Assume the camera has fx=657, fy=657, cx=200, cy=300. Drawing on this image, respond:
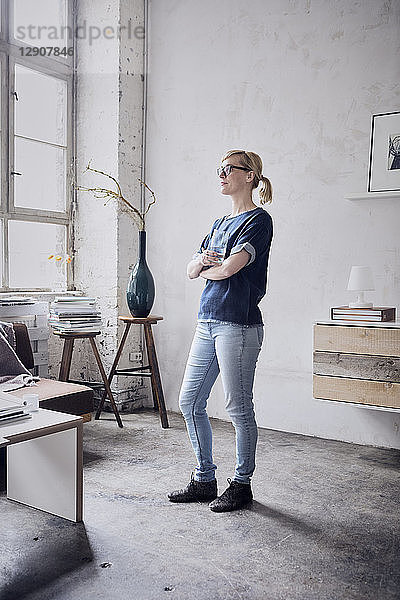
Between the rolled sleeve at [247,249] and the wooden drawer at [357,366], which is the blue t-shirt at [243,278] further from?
the wooden drawer at [357,366]

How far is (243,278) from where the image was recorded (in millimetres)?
2943

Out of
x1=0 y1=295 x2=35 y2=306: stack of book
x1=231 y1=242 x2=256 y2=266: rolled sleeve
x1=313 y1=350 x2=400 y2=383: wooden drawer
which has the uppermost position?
x1=231 y1=242 x2=256 y2=266: rolled sleeve

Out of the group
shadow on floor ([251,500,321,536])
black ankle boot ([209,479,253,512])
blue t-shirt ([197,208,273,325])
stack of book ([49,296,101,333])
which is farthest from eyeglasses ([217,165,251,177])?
stack of book ([49,296,101,333])

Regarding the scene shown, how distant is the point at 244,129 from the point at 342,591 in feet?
10.4

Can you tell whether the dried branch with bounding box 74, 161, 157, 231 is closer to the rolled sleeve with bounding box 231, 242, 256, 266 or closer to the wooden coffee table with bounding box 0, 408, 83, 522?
the rolled sleeve with bounding box 231, 242, 256, 266

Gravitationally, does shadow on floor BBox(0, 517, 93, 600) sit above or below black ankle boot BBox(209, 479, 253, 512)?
below

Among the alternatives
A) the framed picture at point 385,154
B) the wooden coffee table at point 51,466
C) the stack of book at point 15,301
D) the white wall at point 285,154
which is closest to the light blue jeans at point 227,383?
the wooden coffee table at point 51,466

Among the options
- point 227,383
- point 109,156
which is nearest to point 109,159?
point 109,156

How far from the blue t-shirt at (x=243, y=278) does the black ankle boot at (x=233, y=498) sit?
76 cm

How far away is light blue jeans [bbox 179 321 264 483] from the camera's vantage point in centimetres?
290

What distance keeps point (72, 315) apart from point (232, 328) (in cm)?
183

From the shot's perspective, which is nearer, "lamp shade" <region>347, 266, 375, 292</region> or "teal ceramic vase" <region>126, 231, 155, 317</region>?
"lamp shade" <region>347, 266, 375, 292</region>

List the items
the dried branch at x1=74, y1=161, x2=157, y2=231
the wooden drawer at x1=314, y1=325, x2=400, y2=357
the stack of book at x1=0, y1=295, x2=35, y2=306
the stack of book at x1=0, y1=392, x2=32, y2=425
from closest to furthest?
the stack of book at x1=0, y1=392, x2=32, y2=425 → the wooden drawer at x1=314, y1=325, x2=400, y2=357 → the stack of book at x1=0, y1=295, x2=35, y2=306 → the dried branch at x1=74, y1=161, x2=157, y2=231

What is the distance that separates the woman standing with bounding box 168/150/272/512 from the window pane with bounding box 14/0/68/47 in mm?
2489
